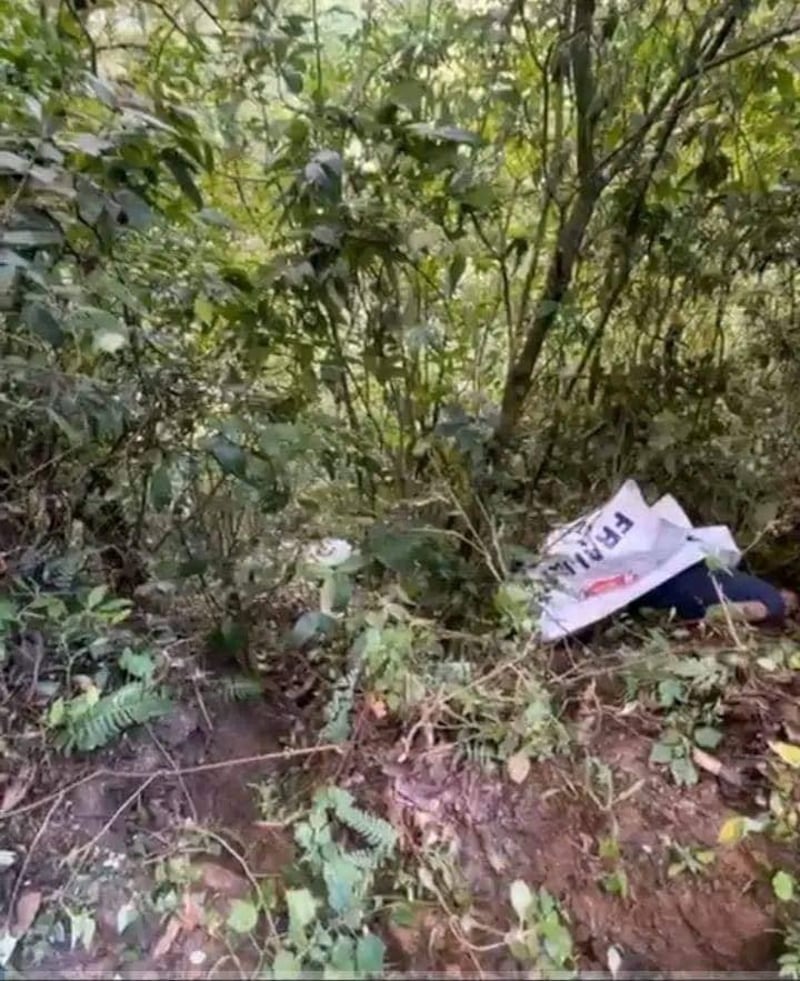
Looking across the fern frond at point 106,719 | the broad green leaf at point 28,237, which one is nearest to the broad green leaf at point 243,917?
the fern frond at point 106,719

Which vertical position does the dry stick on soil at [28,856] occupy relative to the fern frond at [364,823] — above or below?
below

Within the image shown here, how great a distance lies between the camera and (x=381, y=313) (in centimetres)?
132

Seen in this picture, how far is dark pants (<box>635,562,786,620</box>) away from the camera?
123 centimetres

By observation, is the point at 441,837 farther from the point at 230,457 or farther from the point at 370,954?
the point at 230,457

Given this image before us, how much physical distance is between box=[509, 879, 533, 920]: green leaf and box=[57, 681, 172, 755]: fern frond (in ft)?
1.32

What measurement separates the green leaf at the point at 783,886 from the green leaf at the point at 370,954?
352 millimetres

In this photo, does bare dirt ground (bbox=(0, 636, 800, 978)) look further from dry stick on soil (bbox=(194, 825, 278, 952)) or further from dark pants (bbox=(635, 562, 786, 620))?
dark pants (bbox=(635, 562, 786, 620))

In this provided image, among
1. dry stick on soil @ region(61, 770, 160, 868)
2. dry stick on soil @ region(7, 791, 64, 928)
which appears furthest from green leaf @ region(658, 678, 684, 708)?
dry stick on soil @ region(7, 791, 64, 928)

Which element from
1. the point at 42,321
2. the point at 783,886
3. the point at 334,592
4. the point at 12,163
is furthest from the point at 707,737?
the point at 12,163

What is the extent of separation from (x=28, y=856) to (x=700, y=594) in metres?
0.83

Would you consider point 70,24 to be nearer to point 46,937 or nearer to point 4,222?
point 4,222

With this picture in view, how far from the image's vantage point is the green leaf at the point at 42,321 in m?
0.92

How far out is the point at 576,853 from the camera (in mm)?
889

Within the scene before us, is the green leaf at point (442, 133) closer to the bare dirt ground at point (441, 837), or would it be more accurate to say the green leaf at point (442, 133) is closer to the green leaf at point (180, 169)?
the green leaf at point (180, 169)
